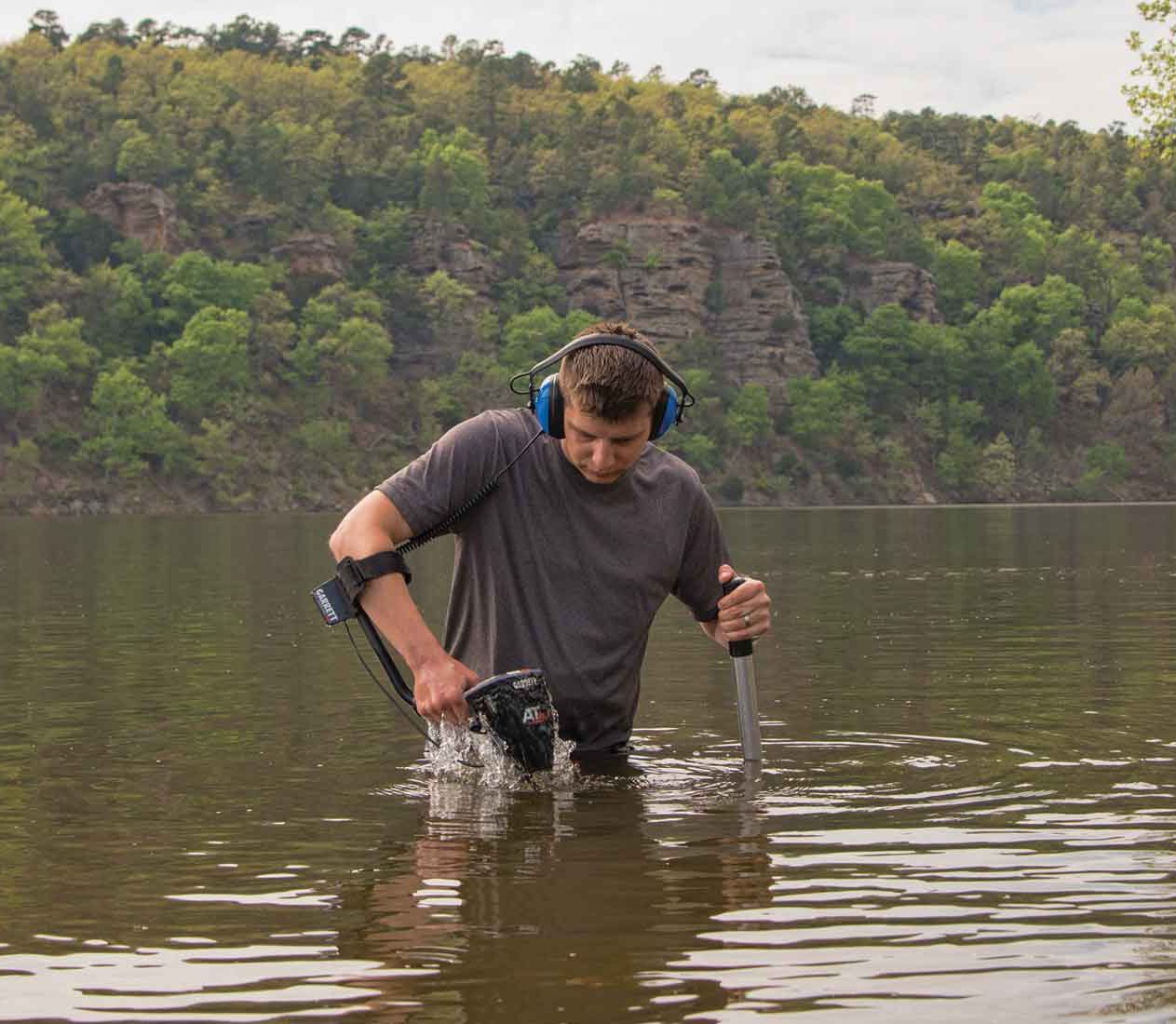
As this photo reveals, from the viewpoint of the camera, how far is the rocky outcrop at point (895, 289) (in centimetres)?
16475

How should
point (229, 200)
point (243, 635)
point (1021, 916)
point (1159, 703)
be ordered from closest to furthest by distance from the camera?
1. point (1021, 916)
2. point (1159, 703)
3. point (243, 635)
4. point (229, 200)

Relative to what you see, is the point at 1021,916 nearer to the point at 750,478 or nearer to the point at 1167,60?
the point at 1167,60

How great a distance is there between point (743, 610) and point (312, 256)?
468 ft

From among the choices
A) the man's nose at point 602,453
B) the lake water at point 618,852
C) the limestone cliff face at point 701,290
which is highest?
the limestone cliff face at point 701,290

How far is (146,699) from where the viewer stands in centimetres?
1473

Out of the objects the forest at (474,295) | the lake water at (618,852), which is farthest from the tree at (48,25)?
the lake water at (618,852)

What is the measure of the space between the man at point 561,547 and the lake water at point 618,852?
0.68 metres

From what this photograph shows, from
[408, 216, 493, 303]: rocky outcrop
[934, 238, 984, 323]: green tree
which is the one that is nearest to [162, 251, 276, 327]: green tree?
[408, 216, 493, 303]: rocky outcrop

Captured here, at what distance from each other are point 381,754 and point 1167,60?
4282 cm

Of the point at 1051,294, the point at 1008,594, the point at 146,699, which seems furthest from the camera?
the point at 1051,294

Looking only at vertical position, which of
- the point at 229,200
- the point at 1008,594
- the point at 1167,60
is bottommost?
the point at 1008,594

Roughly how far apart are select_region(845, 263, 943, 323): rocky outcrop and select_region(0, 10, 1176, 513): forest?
26 centimetres

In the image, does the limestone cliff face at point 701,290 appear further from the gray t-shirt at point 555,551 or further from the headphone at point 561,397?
the headphone at point 561,397

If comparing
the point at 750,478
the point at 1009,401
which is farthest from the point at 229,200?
the point at 1009,401
